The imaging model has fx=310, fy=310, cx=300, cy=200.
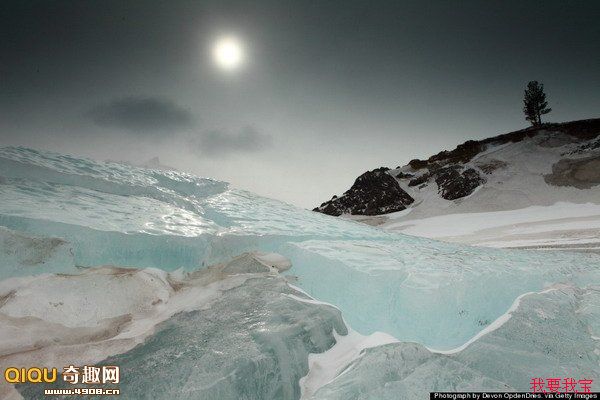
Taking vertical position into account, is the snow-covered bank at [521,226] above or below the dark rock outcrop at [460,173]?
below

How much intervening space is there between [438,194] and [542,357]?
4632cm

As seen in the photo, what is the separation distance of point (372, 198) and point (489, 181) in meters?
A: 17.3

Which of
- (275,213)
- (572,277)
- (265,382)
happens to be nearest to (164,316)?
(265,382)

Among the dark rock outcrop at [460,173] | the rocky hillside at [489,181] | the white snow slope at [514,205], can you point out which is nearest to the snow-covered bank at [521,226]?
the white snow slope at [514,205]

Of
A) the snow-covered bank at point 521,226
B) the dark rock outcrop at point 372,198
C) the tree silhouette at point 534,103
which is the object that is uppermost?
the tree silhouette at point 534,103

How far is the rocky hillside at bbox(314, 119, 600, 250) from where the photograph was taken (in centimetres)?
3644

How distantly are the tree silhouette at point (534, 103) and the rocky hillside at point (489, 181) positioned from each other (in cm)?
534

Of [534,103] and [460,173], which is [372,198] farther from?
[534,103]

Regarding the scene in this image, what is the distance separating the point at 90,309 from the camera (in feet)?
16.0

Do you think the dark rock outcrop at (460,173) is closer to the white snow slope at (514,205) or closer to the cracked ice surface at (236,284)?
the white snow slope at (514,205)

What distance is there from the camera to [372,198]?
175ft

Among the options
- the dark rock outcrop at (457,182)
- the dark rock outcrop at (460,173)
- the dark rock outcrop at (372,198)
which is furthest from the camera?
the dark rock outcrop at (372,198)

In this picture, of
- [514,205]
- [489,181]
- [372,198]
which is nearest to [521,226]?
[514,205]

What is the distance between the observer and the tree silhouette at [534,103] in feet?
182
